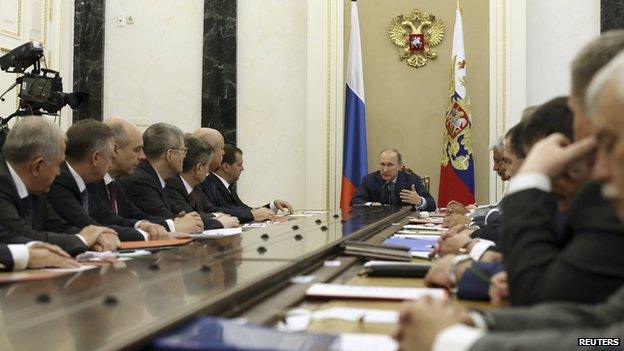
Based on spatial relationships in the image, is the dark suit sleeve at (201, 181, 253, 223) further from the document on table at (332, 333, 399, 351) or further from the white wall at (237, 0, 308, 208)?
the document on table at (332, 333, 399, 351)

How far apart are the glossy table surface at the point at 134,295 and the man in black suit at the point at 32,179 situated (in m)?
0.48

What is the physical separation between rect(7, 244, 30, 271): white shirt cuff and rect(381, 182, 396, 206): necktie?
5444 mm

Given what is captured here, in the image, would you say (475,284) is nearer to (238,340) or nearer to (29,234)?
(238,340)

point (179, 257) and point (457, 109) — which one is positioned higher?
point (457, 109)

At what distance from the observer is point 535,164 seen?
1714 millimetres

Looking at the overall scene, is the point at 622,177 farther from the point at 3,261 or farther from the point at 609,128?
the point at 3,261

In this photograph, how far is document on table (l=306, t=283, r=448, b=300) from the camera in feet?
6.24

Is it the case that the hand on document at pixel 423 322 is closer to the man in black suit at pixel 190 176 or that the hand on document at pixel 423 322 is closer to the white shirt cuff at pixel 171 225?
the white shirt cuff at pixel 171 225

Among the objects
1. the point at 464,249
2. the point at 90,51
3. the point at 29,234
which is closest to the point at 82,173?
the point at 29,234

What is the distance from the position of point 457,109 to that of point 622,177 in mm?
7380

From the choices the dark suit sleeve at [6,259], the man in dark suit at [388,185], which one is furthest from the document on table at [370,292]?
the man in dark suit at [388,185]

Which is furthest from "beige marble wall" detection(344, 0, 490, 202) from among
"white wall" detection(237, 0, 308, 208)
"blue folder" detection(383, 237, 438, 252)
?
"blue folder" detection(383, 237, 438, 252)

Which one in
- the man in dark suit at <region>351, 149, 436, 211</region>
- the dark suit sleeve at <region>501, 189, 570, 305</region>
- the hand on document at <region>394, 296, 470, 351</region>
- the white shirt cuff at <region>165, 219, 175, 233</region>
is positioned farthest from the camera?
the man in dark suit at <region>351, 149, 436, 211</region>

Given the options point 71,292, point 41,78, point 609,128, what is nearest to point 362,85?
point 41,78
